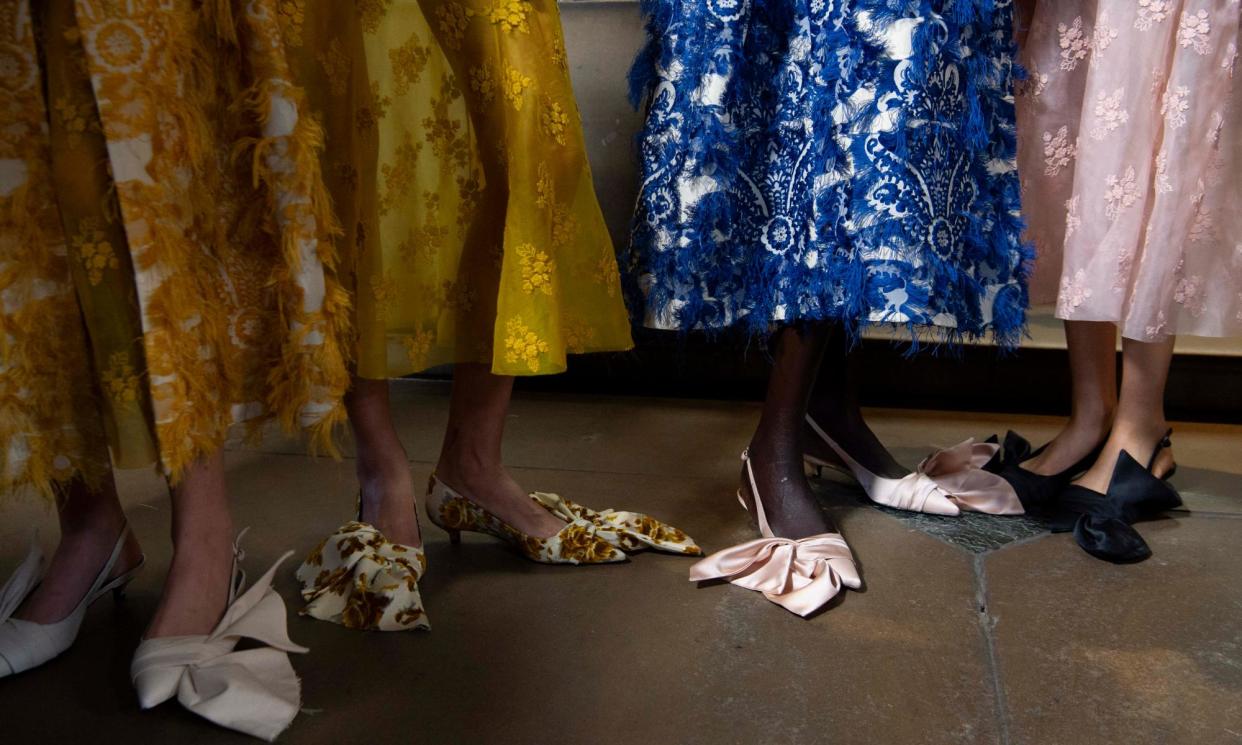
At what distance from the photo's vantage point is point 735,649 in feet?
3.20

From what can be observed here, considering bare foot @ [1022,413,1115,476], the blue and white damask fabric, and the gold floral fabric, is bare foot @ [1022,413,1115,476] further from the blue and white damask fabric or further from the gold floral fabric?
the gold floral fabric

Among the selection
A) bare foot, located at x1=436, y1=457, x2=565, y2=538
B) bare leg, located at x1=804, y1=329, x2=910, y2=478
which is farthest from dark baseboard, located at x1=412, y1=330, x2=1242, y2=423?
bare foot, located at x1=436, y1=457, x2=565, y2=538

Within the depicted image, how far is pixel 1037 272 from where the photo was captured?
4.98 ft

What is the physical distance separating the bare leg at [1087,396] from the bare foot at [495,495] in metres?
0.84

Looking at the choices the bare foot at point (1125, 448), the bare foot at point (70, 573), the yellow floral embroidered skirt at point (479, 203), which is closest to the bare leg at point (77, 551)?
the bare foot at point (70, 573)

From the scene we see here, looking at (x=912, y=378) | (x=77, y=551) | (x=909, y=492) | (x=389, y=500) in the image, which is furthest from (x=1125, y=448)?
(x=77, y=551)

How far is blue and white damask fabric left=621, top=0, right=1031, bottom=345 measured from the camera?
1.12m

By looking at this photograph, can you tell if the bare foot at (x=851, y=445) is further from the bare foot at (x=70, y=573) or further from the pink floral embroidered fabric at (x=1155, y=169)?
the bare foot at (x=70, y=573)

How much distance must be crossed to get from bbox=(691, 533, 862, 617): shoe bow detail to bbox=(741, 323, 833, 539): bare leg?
45 millimetres

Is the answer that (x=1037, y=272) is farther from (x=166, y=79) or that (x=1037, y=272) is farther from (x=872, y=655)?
(x=166, y=79)

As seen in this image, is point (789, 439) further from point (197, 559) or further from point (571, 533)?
point (197, 559)

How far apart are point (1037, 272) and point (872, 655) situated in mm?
850

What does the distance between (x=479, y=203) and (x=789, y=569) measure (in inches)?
23.8

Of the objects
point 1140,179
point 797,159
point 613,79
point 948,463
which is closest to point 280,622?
point 797,159
